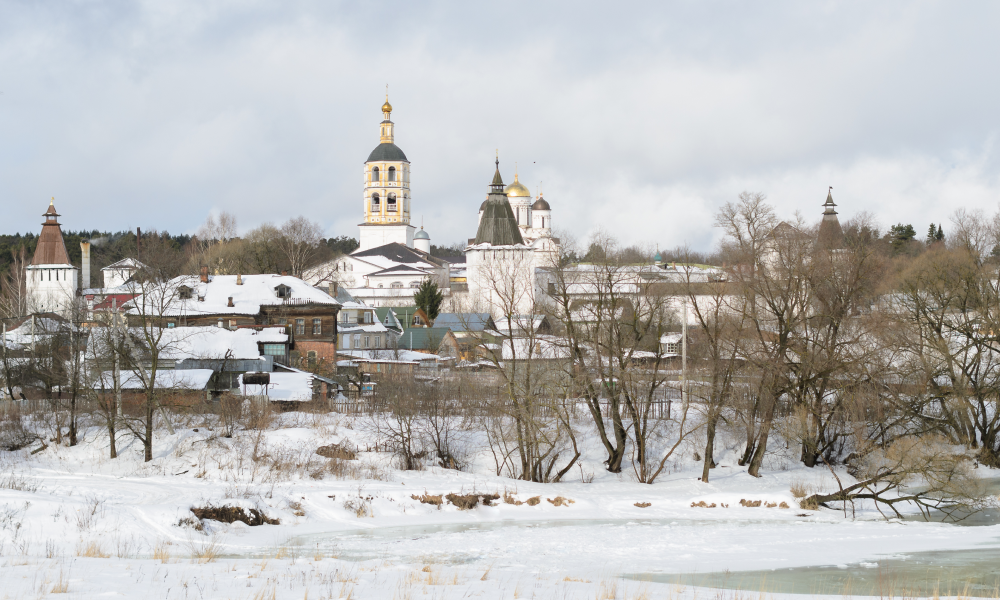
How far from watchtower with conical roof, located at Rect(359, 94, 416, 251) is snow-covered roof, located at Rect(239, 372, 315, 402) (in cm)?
8119

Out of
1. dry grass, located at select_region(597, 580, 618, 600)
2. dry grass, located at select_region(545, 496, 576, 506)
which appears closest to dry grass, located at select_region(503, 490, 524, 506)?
dry grass, located at select_region(545, 496, 576, 506)

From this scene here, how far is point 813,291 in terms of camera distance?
28344mm

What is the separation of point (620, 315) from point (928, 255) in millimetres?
14646

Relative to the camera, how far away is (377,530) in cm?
2138

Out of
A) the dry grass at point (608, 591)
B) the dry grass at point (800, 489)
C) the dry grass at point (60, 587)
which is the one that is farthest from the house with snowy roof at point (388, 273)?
the dry grass at point (60, 587)

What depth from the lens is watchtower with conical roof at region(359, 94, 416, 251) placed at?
118125mm

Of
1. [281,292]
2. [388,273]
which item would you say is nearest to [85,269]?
[388,273]

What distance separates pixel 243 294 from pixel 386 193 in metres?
72.9

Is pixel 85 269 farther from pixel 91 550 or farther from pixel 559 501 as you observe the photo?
pixel 91 550

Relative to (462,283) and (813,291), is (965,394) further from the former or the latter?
(462,283)

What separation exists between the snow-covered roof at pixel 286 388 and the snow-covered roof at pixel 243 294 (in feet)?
29.2

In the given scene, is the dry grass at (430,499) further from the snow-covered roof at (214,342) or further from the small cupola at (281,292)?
the small cupola at (281,292)

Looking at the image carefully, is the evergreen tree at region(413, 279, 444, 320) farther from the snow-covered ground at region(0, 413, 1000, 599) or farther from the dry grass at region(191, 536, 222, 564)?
the dry grass at region(191, 536, 222, 564)

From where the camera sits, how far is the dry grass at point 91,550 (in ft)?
48.8
